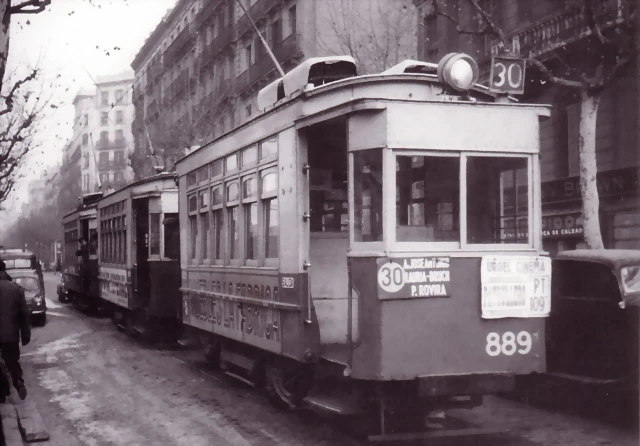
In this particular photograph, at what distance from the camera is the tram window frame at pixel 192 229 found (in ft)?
38.2

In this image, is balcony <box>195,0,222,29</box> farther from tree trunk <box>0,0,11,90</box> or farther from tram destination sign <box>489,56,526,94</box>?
tree trunk <box>0,0,11,90</box>

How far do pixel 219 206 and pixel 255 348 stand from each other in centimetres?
190

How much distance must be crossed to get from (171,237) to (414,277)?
9.53 meters

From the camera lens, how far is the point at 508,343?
682 cm

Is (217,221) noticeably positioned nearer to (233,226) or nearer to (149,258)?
(233,226)

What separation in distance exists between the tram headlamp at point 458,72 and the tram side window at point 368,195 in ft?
3.13

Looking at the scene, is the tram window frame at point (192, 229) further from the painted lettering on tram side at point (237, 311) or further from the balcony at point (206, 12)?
the balcony at point (206, 12)

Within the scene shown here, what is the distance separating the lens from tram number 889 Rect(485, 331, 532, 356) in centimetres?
678

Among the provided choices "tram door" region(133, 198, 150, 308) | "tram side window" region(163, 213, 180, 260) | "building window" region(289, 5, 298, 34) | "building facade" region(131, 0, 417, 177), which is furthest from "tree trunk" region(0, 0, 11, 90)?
"building window" region(289, 5, 298, 34)

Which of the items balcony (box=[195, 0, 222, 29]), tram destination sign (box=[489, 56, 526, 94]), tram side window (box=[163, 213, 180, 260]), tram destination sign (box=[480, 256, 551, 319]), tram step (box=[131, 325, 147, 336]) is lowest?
tram step (box=[131, 325, 147, 336])

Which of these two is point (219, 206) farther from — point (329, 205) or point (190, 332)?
point (190, 332)

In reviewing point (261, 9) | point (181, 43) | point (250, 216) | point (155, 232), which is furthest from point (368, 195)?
point (181, 43)

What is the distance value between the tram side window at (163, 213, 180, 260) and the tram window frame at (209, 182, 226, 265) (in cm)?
472

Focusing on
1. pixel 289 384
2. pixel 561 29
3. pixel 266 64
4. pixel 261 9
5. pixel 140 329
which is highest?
pixel 261 9
